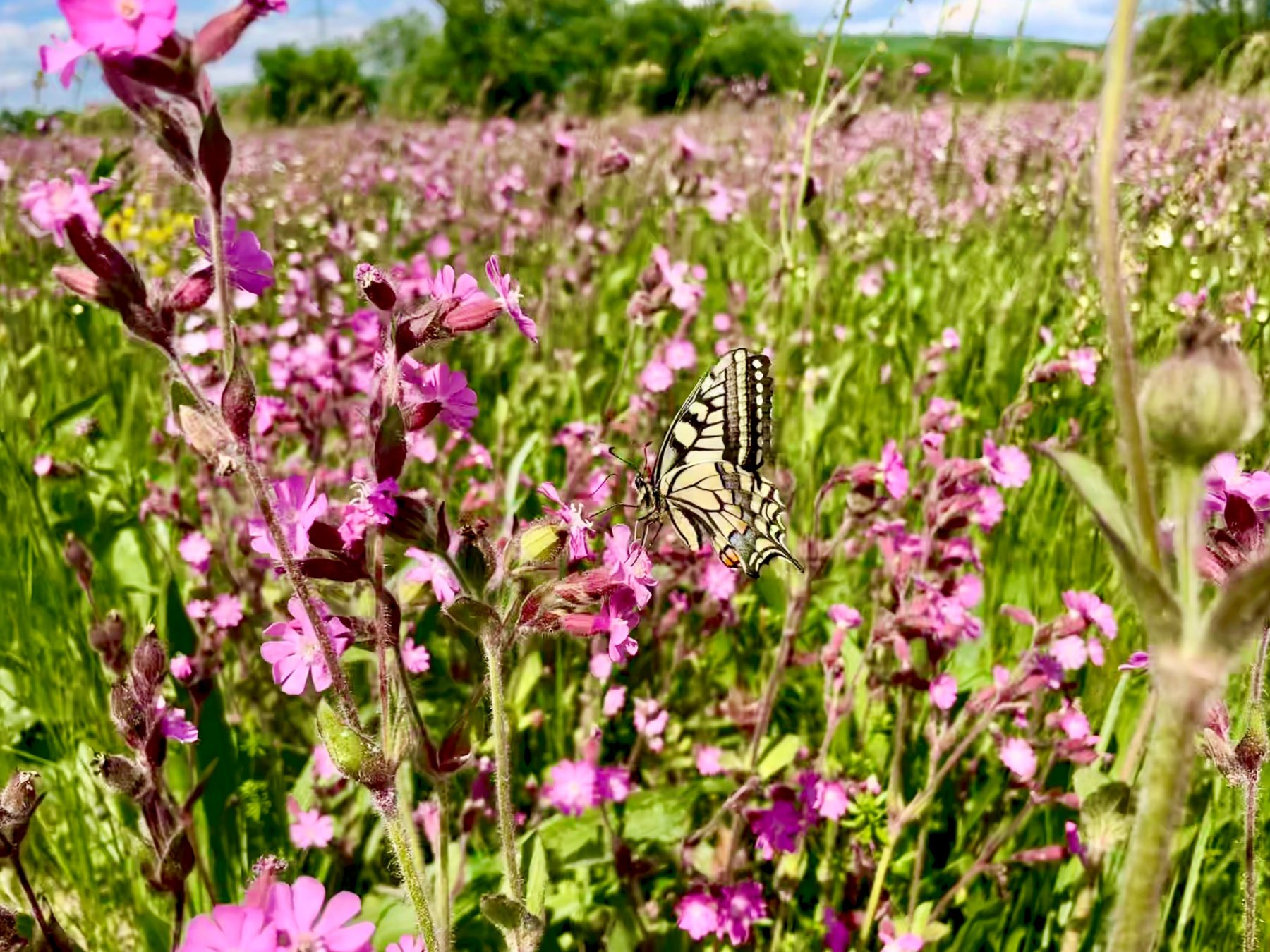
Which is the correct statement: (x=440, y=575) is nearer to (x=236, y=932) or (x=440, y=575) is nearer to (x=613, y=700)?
(x=236, y=932)

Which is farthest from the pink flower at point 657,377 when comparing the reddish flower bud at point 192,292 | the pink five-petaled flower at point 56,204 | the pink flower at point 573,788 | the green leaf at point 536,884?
the reddish flower bud at point 192,292

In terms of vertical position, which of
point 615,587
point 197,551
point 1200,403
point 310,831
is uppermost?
point 1200,403

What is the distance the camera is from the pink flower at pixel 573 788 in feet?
5.65

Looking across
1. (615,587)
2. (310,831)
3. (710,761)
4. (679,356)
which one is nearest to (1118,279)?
(615,587)

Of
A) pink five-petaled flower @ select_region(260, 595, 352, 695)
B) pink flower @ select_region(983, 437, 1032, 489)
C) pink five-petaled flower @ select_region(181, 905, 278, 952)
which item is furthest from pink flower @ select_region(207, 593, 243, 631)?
pink flower @ select_region(983, 437, 1032, 489)

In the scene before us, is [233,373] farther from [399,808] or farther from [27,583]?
[27,583]

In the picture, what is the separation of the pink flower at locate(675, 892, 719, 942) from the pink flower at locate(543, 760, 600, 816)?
230 millimetres

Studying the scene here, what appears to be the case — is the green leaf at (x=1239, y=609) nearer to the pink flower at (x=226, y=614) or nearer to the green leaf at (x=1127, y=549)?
the green leaf at (x=1127, y=549)

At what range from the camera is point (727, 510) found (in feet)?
6.73

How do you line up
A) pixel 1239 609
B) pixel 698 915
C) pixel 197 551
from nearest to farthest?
pixel 1239 609
pixel 698 915
pixel 197 551

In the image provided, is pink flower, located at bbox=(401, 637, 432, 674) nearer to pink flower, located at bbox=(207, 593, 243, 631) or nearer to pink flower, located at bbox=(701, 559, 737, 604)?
pink flower, located at bbox=(207, 593, 243, 631)

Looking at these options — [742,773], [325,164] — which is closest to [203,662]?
[742,773]

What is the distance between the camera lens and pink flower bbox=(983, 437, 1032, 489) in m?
2.17

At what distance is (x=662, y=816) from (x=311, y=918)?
1001 mm
